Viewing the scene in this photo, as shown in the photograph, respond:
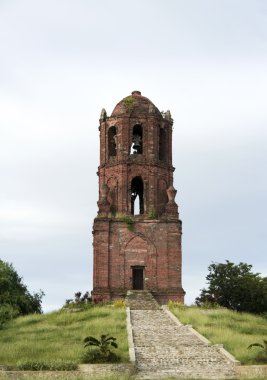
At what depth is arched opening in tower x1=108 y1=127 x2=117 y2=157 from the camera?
152 feet

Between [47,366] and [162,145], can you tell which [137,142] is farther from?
[47,366]

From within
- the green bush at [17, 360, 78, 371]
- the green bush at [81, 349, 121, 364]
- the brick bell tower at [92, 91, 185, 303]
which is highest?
the brick bell tower at [92, 91, 185, 303]

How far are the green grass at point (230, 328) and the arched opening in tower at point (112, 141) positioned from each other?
472 inches

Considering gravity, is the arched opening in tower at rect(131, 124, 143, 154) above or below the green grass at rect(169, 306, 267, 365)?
above

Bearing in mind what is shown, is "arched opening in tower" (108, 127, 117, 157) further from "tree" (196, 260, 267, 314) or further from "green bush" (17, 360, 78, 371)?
"green bush" (17, 360, 78, 371)

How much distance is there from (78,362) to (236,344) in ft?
21.3

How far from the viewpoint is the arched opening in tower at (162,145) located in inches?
1828

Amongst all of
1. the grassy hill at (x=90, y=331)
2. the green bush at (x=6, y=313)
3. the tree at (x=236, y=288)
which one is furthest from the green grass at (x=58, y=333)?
the tree at (x=236, y=288)

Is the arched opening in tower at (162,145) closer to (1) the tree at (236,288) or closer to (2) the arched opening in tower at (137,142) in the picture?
(2) the arched opening in tower at (137,142)

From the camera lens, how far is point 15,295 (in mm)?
42375

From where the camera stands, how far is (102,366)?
22.3 meters

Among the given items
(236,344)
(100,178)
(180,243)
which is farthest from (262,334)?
(100,178)

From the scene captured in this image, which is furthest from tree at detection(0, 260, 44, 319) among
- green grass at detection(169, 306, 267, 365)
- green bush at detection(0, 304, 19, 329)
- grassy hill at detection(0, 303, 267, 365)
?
green grass at detection(169, 306, 267, 365)

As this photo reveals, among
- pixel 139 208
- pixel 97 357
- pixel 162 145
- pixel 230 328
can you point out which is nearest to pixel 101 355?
pixel 97 357
